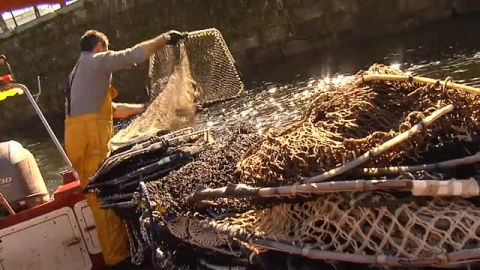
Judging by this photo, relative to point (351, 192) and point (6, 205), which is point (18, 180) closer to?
point (6, 205)

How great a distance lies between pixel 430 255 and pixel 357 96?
115 cm

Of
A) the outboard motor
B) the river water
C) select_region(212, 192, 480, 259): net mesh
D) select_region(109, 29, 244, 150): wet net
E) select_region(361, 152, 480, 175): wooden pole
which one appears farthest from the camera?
the river water

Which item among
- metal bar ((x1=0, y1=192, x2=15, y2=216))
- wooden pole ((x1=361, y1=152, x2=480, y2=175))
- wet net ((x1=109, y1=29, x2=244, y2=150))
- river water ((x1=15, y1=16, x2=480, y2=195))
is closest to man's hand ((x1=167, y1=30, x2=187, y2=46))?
wet net ((x1=109, y1=29, x2=244, y2=150))

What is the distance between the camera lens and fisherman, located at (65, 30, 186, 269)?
17.9ft

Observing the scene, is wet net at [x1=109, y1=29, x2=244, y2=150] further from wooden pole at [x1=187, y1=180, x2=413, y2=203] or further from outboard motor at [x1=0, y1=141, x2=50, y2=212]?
wooden pole at [x1=187, y1=180, x2=413, y2=203]

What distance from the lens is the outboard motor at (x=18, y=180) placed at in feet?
18.5

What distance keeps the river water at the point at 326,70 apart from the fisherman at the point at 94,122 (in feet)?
23.7

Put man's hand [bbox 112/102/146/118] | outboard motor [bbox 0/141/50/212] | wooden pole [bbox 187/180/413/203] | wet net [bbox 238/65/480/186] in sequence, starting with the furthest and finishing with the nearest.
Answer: man's hand [bbox 112/102/146/118] → outboard motor [bbox 0/141/50/212] → wet net [bbox 238/65/480/186] → wooden pole [bbox 187/180/413/203]


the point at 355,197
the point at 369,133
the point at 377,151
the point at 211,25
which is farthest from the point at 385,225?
the point at 211,25

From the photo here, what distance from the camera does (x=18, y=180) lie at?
5656mm

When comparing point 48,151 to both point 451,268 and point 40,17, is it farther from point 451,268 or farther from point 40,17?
A: point 451,268

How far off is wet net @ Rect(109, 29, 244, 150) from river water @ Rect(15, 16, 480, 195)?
6770mm

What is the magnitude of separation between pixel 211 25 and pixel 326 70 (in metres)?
4.61

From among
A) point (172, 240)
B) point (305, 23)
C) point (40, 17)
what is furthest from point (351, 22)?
point (172, 240)
